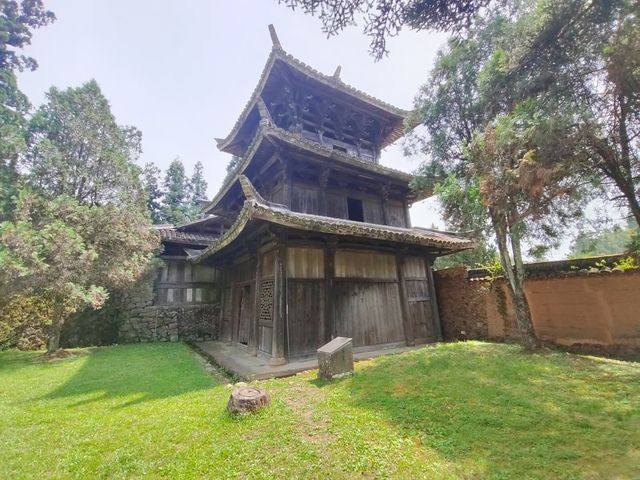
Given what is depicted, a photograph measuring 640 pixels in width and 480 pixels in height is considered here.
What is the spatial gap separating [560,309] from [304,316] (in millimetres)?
6560

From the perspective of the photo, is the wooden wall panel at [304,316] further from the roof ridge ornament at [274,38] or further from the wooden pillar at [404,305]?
the roof ridge ornament at [274,38]

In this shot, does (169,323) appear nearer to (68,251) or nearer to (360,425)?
(68,251)

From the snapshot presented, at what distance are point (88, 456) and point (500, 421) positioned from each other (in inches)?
179

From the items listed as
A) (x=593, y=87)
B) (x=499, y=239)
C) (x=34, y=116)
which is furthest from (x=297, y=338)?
(x=34, y=116)

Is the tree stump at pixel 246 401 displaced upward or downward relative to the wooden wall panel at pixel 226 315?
downward

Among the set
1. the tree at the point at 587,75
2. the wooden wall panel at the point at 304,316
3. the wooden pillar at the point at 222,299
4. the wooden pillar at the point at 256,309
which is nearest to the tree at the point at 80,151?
A: the wooden pillar at the point at 222,299

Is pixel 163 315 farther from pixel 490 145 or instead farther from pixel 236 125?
pixel 490 145

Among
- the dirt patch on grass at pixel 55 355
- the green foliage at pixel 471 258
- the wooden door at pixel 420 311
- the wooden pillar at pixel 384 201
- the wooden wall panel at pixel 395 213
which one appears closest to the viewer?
the dirt patch on grass at pixel 55 355

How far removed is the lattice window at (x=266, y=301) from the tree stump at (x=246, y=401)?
2.99m

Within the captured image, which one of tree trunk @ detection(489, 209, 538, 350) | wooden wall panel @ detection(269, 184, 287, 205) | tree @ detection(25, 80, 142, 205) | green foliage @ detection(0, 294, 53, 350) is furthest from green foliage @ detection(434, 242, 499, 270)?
green foliage @ detection(0, 294, 53, 350)

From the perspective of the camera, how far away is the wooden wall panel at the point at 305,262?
7203mm

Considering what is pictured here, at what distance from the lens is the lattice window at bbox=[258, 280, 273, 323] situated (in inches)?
287

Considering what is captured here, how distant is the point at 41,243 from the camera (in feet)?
27.9

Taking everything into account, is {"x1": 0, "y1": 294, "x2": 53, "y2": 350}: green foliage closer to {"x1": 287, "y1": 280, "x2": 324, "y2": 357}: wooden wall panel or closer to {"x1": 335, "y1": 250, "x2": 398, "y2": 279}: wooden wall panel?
{"x1": 287, "y1": 280, "x2": 324, "y2": 357}: wooden wall panel
